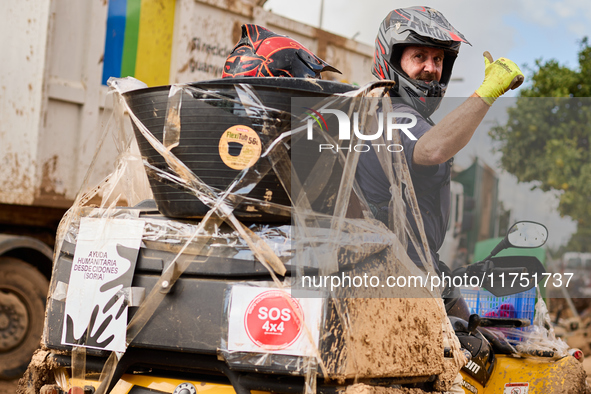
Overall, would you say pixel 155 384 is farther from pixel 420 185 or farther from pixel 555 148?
pixel 555 148

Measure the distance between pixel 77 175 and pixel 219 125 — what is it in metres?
3.53

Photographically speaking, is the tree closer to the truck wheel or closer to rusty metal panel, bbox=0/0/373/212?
rusty metal panel, bbox=0/0/373/212

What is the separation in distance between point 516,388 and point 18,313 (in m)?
3.65

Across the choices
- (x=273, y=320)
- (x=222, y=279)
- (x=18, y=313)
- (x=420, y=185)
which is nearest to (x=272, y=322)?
(x=273, y=320)

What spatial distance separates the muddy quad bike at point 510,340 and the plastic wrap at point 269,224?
60cm

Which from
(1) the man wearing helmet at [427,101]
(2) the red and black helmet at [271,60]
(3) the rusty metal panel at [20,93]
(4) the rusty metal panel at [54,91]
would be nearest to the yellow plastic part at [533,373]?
(1) the man wearing helmet at [427,101]

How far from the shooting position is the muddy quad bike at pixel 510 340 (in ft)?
8.16

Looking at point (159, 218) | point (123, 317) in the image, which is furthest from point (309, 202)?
point (123, 317)

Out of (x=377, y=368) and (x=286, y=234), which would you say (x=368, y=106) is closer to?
(x=286, y=234)

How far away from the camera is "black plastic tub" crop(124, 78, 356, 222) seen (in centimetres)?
176

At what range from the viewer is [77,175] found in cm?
489

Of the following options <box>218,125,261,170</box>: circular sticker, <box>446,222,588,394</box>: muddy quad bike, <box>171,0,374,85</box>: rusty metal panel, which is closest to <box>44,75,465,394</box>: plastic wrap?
<box>218,125,261,170</box>: circular sticker

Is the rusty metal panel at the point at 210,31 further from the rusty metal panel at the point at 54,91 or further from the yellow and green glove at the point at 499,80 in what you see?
the yellow and green glove at the point at 499,80

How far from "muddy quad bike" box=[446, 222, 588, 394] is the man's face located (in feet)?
2.59
